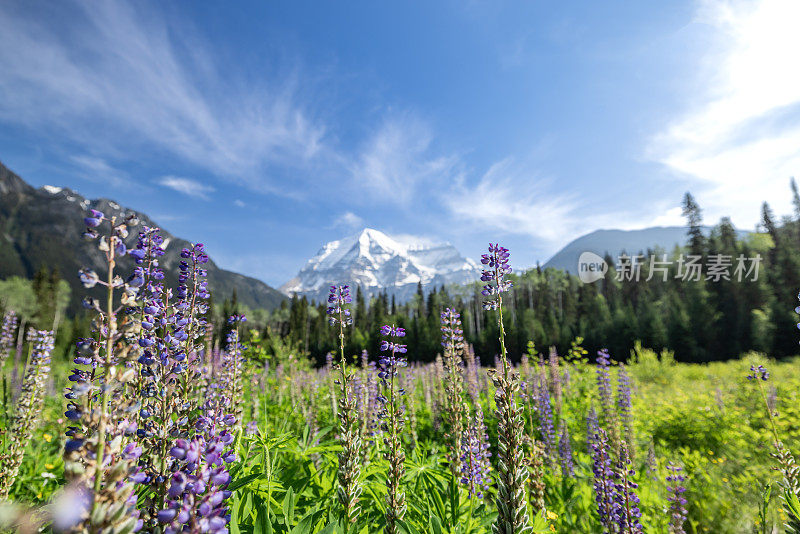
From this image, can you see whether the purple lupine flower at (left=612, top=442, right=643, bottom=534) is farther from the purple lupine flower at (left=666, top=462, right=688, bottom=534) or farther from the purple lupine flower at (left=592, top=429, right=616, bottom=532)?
the purple lupine flower at (left=666, top=462, right=688, bottom=534)

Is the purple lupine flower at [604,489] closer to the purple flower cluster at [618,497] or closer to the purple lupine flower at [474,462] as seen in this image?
the purple flower cluster at [618,497]

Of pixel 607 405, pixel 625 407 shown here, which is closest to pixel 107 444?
pixel 607 405

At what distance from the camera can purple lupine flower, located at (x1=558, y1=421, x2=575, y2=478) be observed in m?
6.78

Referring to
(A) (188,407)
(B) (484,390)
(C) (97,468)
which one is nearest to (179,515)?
(C) (97,468)

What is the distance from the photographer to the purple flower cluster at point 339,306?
14.1 ft

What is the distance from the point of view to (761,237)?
59.3 m

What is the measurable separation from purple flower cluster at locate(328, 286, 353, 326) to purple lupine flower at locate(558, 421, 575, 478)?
5.10 metres

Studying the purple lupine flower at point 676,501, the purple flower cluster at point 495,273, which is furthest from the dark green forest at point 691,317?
the purple flower cluster at point 495,273

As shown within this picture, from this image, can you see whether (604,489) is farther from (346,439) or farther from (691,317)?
(691,317)

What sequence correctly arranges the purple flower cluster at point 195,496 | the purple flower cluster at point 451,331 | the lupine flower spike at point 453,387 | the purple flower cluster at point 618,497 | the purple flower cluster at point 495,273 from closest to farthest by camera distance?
the purple flower cluster at point 195,496
the purple flower cluster at point 495,273
the lupine flower spike at point 453,387
the purple flower cluster at point 618,497
the purple flower cluster at point 451,331

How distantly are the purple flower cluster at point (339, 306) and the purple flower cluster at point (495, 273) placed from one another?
1754 millimetres

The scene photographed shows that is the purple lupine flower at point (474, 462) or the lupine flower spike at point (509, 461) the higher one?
the lupine flower spike at point (509, 461)

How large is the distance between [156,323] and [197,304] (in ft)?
1.26

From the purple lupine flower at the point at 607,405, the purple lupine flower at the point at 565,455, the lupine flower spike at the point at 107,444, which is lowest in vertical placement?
the purple lupine flower at the point at 565,455
